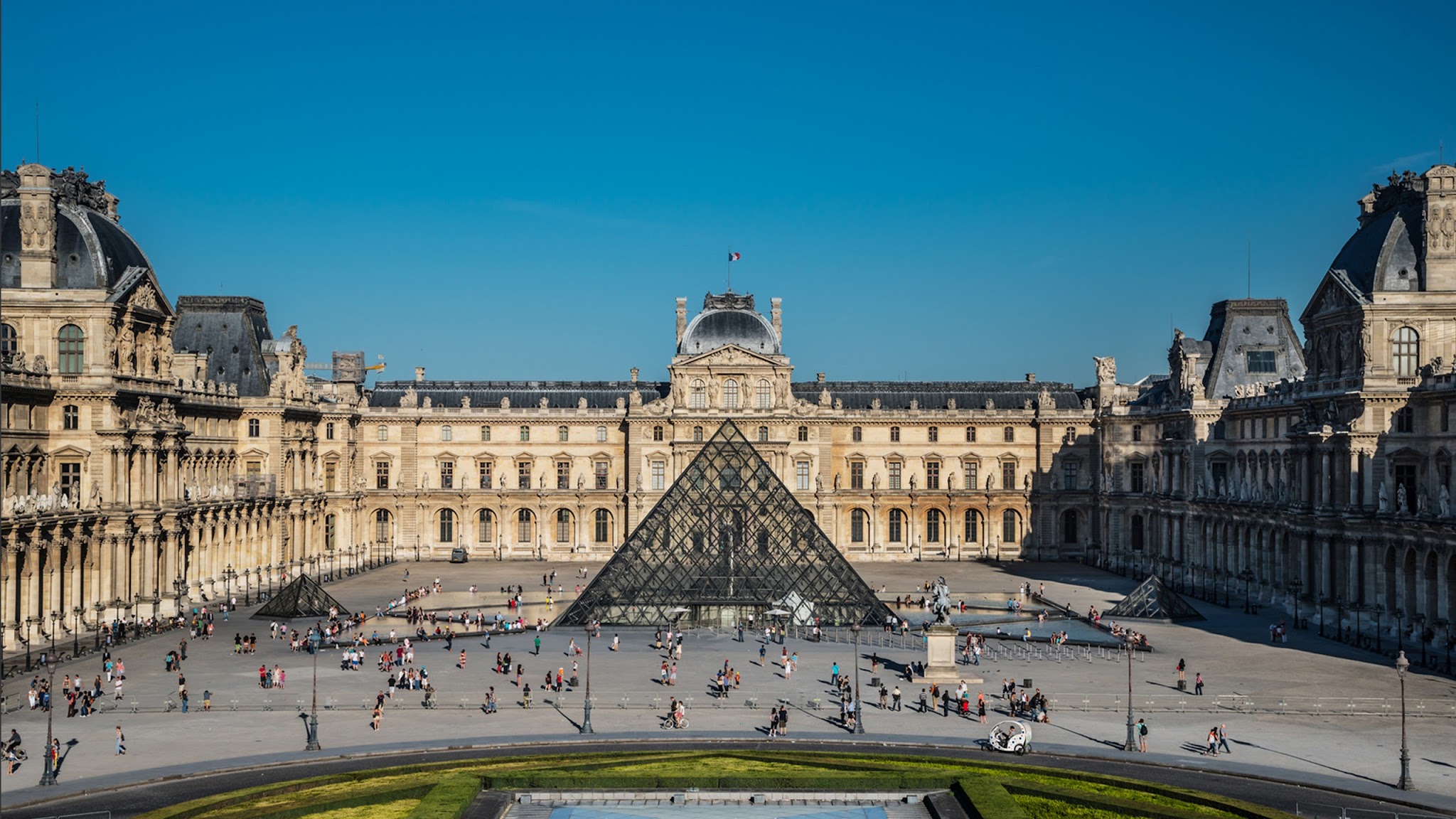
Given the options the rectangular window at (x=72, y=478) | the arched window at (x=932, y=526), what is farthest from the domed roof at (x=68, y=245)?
the arched window at (x=932, y=526)

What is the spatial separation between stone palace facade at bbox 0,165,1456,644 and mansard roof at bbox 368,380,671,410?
0.80 ft

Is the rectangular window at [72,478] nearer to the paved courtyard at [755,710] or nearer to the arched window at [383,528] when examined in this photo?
the paved courtyard at [755,710]

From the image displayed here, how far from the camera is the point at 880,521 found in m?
91.1

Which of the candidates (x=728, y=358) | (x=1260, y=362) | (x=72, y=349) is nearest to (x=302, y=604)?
(x=72, y=349)

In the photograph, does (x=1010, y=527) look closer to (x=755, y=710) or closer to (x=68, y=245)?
(x=755, y=710)

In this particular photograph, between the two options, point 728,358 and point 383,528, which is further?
point 383,528

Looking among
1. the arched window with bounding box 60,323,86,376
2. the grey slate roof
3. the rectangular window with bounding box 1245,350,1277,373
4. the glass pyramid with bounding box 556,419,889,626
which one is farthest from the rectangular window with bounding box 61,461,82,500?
the rectangular window with bounding box 1245,350,1277,373

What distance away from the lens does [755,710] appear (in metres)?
42.0

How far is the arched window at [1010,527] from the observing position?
300 ft

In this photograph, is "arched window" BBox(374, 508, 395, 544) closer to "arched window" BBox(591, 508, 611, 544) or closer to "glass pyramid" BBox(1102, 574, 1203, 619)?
"arched window" BBox(591, 508, 611, 544)

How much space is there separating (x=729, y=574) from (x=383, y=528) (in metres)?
36.9

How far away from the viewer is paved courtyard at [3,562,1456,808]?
114ft

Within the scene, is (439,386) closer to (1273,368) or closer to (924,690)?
(1273,368)

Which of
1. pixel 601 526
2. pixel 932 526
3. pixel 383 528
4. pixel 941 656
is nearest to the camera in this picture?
pixel 941 656
